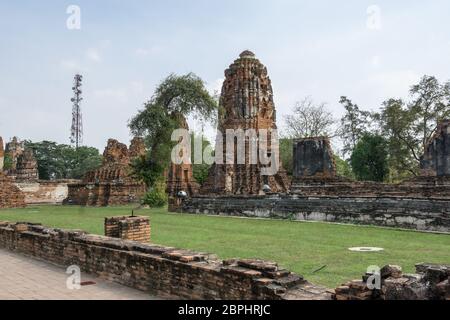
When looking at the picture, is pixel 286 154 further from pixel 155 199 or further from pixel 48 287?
pixel 48 287

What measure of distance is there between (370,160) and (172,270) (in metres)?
25.1

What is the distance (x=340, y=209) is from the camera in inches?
534

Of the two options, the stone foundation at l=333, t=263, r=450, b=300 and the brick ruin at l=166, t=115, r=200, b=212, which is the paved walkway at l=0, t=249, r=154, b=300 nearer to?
the stone foundation at l=333, t=263, r=450, b=300

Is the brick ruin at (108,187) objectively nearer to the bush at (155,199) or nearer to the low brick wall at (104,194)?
the low brick wall at (104,194)

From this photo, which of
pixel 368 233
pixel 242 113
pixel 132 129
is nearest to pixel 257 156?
pixel 242 113

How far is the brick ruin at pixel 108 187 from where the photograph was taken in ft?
86.1

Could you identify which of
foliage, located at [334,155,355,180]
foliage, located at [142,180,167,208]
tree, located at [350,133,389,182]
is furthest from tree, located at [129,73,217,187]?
foliage, located at [334,155,355,180]

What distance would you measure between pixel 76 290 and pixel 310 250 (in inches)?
155

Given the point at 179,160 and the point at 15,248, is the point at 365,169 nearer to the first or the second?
the point at 179,160

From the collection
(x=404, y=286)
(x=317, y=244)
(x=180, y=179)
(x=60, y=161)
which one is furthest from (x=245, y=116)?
(x=60, y=161)

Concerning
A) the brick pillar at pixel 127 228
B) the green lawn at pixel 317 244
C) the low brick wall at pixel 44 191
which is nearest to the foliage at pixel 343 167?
the low brick wall at pixel 44 191

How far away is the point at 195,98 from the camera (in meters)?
24.9

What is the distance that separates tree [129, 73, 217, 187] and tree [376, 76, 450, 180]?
12.7m

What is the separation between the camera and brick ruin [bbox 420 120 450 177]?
1584cm
